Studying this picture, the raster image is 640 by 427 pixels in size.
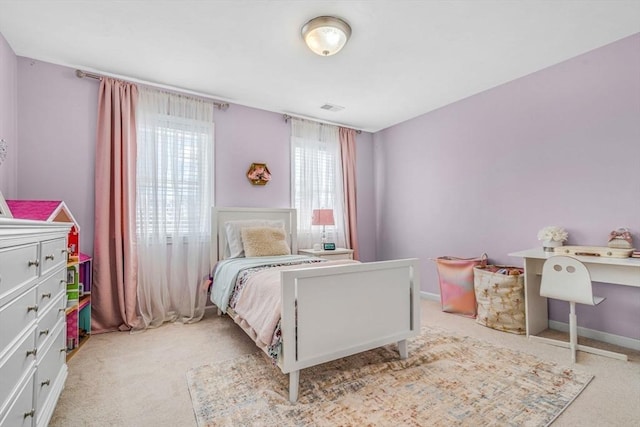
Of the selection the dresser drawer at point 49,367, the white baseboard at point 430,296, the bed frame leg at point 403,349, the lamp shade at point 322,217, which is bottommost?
the white baseboard at point 430,296

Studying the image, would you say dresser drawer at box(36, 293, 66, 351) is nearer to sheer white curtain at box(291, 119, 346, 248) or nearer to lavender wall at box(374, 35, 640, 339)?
sheer white curtain at box(291, 119, 346, 248)

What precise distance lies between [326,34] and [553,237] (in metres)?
2.66

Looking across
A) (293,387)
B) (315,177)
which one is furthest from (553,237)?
A: (315,177)

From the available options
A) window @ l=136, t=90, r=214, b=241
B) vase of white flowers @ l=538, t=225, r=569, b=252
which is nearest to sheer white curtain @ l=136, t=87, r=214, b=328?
window @ l=136, t=90, r=214, b=241

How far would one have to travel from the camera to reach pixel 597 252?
7.70 feet

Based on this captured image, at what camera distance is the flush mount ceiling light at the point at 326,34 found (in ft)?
7.19

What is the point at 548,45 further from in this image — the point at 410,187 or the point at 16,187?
the point at 16,187

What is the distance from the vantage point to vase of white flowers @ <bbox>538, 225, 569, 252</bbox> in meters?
2.75

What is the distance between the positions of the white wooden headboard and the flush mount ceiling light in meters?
2.04

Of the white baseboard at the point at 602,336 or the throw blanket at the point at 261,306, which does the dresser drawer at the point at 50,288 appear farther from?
the white baseboard at the point at 602,336

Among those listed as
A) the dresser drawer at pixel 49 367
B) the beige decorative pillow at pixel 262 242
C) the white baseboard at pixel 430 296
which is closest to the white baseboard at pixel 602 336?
the white baseboard at pixel 430 296

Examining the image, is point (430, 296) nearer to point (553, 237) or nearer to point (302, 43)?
point (553, 237)

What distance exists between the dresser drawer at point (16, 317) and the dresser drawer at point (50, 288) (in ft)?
0.34

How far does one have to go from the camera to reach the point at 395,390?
6.10 ft
